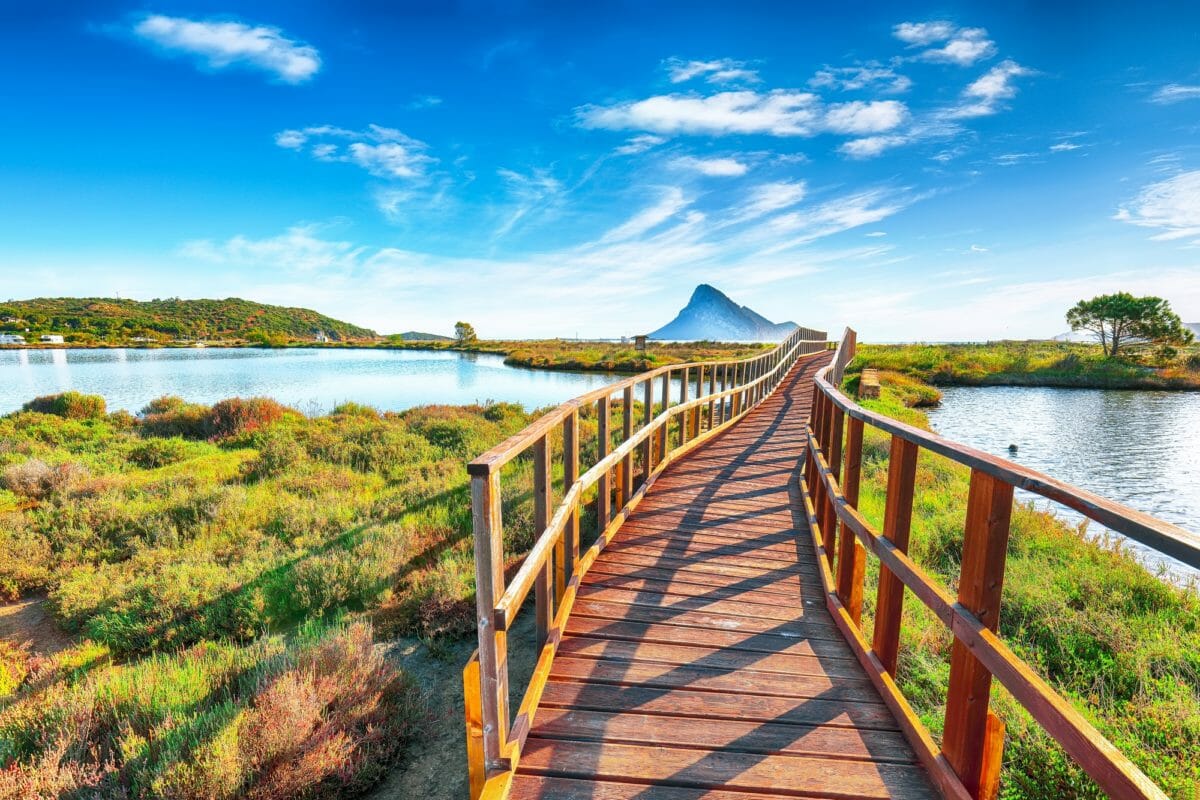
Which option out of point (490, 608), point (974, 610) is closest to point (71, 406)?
point (490, 608)

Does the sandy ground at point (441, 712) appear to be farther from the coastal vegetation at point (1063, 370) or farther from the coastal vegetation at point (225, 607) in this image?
the coastal vegetation at point (1063, 370)

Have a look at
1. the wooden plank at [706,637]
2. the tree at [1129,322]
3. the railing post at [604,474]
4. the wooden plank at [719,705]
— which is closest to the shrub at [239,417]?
the railing post at [604,474]

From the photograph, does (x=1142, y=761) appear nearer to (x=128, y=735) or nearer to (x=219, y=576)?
(x=128, y=735)

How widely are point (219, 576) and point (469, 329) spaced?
113 meters

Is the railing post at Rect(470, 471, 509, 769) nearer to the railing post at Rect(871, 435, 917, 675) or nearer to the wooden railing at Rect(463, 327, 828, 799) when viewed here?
the wooden railing at Rect(463, 327, 828, 799)

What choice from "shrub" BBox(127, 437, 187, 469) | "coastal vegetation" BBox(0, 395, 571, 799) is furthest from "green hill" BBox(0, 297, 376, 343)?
"coastal vegetation" BBox(0, 395, 571, 799)

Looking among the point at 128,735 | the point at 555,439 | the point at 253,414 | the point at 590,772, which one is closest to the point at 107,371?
the point at 253,414

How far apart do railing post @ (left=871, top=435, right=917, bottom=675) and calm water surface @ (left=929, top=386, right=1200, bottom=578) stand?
6.89m

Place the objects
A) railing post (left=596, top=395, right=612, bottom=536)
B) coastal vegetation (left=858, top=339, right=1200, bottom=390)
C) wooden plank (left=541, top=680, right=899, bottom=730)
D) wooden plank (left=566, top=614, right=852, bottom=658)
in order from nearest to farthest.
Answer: wooden plank (left=541, top=680, right=899, bottom=730), wooden plank (left=566, top=614, right=852, bottom=658), railing post (left=596, top=395, right=612, bottom=536), coastal vegetation (left=858, top=339, right=1200, bottom=390)

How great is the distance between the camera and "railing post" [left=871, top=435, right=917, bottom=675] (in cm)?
277

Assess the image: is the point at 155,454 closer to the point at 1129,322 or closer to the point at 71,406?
the point at 71,406

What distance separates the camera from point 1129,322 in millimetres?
39344

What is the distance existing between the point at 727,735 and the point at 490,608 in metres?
1.39

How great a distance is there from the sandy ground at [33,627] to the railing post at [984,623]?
21.6ft
